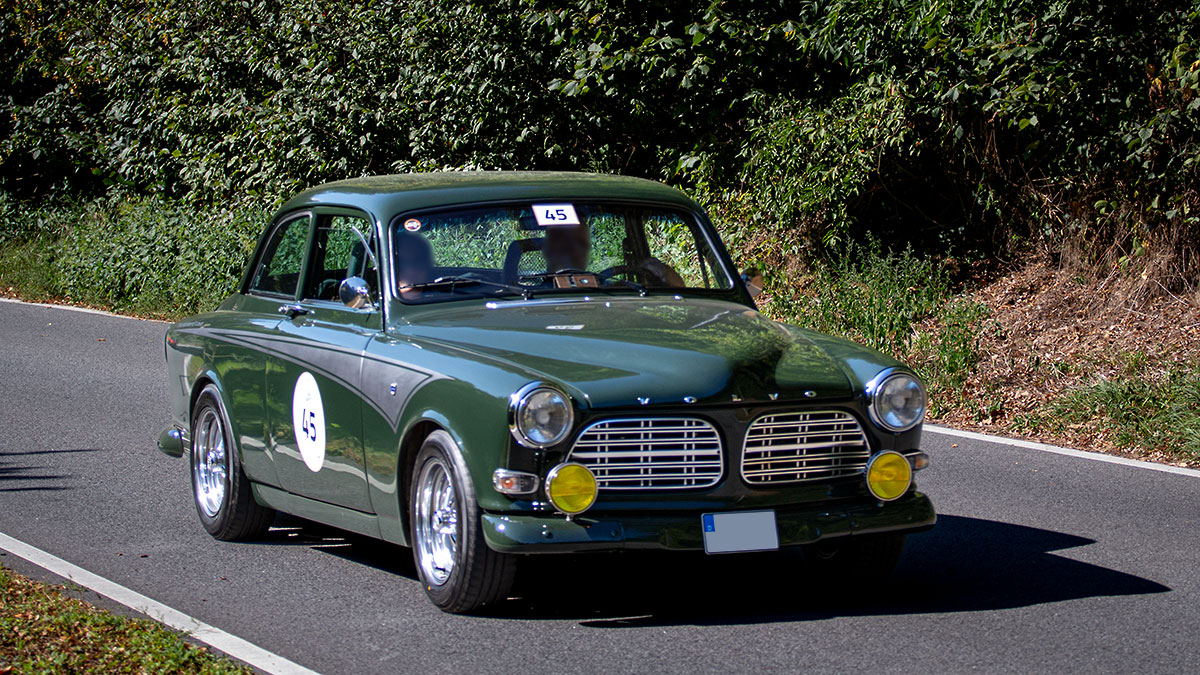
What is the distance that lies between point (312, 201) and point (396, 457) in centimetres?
190

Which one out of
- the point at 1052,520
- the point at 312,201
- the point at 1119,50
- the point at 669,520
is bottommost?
the point at 1052,520

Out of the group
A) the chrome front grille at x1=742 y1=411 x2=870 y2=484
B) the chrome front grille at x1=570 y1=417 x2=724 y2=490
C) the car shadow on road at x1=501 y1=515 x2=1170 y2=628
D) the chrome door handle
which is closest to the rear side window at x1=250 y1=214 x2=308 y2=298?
the chrome door handle

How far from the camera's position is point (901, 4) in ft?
42.8

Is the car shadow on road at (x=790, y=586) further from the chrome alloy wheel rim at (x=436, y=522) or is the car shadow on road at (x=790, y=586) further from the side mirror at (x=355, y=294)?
the side mirror at (x=355, y=294)

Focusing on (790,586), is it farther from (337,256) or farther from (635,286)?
(337,256)

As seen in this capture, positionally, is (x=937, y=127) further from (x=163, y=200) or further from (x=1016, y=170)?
(x=163, y=200)

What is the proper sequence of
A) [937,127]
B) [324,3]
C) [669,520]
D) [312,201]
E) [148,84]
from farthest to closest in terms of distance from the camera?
[148,84]
[324,3]
[937,127]
[312,201]
[669,520]

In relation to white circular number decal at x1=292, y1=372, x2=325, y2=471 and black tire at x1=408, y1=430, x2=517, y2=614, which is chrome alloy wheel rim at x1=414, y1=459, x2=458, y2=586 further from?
white circular number decal at x1=292, y1=372, x2=325, y2=471

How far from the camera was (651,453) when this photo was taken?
18.2 ft

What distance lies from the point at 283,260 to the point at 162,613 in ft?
7.39

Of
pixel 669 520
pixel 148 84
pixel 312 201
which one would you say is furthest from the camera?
pixel 148 84

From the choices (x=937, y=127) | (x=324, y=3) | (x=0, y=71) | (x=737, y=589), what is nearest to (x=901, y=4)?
(x=937, y=127)

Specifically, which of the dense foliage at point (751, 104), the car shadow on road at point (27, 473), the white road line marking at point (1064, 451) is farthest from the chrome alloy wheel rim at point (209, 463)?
the dense foliage at point (751, 104)

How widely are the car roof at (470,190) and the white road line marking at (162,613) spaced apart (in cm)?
191
